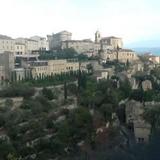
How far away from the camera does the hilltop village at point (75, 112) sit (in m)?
9.37

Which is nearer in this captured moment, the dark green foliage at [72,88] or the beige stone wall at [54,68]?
the dark green foliage at [72,88]

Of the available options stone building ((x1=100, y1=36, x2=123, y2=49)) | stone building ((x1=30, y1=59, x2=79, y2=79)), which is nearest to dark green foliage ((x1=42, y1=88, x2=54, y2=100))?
stone building ((x1=30, y1=59, x2=79, y2=79))

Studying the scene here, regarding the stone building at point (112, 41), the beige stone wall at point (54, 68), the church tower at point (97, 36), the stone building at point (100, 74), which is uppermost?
the church tower at point (97, 36)

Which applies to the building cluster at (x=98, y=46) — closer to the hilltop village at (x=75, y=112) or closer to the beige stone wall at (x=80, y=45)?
the beige stone wall at (x=80, y=45)

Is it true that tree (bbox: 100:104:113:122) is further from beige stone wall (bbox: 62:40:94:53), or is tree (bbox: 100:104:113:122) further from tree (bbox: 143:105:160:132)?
beige stone wall (bbox: 62:40:94:53)

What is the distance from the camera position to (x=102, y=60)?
23453 mm

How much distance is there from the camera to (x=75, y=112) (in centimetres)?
1171

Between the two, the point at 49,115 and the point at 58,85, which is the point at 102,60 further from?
the point at 49,115

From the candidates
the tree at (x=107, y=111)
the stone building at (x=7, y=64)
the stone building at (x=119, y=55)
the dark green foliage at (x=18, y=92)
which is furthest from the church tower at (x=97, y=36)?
the tree at (x=107, y=111)

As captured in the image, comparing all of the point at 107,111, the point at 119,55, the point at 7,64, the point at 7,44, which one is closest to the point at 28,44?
the point at 7,44

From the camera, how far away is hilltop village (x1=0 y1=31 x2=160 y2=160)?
9.37m

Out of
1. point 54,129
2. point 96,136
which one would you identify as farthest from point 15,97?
point 96,136

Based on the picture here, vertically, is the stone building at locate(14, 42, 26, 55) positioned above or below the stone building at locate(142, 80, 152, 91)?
above

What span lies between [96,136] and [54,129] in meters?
1.13
